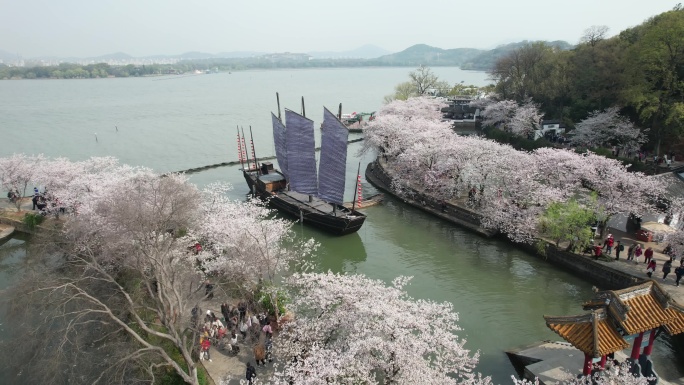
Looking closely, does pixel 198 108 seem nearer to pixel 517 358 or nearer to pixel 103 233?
pixel 103 233

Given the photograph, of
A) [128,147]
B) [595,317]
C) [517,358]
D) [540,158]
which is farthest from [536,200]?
[128,147]

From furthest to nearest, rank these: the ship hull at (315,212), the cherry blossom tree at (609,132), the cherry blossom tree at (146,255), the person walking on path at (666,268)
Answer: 1. the cherry blossom tree at (609,132)
2. the ship hull at (315,212)
3. the person walking on path at (666,268)
4. the cherry blossom tree at (146,255)

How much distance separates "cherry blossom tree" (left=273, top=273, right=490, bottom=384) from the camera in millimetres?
11328

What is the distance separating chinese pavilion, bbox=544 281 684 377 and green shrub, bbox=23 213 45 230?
30745 millimetres

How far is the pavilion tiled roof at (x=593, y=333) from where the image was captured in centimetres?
1141

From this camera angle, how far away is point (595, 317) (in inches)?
457

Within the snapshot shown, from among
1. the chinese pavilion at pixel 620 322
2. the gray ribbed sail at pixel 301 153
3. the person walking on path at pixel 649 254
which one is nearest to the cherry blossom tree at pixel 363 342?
the chinese pavilion at pixel 620 322

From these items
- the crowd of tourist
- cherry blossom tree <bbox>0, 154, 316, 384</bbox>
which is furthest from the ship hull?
the crowd of tourist

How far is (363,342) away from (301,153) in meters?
19.1

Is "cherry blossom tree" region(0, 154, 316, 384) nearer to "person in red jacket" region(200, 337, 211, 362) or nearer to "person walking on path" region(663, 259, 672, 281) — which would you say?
"person in red jacket" region(200, 337, 211, 362)

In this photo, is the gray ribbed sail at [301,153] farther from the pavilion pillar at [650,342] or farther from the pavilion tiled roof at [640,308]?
the pavilion pillar at [650,342]

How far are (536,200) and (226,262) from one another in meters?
17.9

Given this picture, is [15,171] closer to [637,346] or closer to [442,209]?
[442,209]

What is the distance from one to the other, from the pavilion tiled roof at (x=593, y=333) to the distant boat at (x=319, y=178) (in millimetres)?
15868
